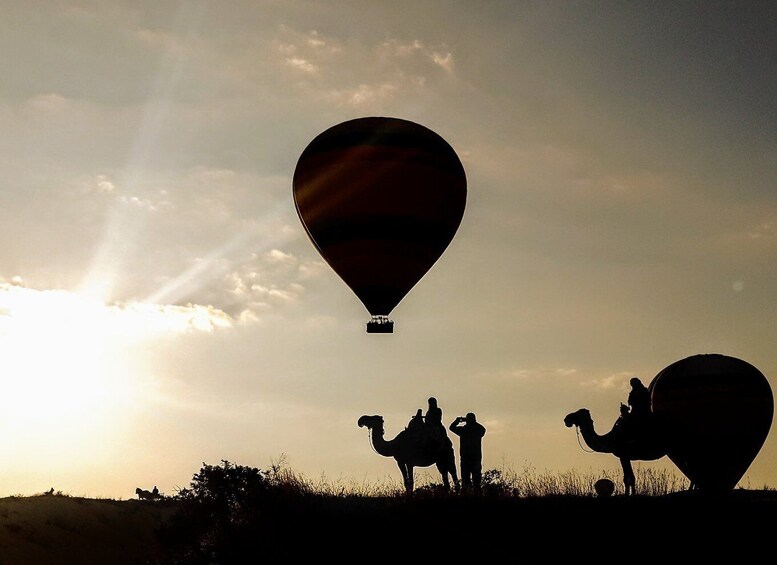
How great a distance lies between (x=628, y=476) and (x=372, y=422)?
7874 millimetres

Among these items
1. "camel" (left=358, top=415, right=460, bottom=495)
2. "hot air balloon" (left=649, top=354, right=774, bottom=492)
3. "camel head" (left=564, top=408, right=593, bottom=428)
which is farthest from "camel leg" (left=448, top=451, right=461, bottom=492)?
"hot air balloon" (left=649, top=354, right=774, bottom=492)

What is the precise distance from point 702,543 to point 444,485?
27.4ft

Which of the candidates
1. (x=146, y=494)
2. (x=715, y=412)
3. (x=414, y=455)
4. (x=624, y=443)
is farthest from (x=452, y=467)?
(x=146, y=494)

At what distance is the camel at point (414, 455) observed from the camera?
2942 centimetres

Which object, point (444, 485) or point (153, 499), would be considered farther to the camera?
point (153, 499)

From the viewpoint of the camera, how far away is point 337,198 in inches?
1206

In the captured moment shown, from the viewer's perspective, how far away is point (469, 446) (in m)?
28.1

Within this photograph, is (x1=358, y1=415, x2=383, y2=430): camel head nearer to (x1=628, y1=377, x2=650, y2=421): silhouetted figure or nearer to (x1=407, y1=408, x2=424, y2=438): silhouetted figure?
(x1=407, y1=408, x2=424, y2=438): silhouetted figure

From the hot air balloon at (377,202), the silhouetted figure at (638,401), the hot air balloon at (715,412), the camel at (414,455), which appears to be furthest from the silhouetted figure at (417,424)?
the hot air balloon at (715,412)

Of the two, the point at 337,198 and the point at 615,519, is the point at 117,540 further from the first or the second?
the point at 615,519

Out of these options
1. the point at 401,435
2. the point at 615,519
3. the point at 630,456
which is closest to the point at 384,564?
the point at 615,519

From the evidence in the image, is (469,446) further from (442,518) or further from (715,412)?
(715,412)

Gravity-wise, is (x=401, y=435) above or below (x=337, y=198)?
below

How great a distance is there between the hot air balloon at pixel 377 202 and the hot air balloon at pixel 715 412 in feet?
41.4
